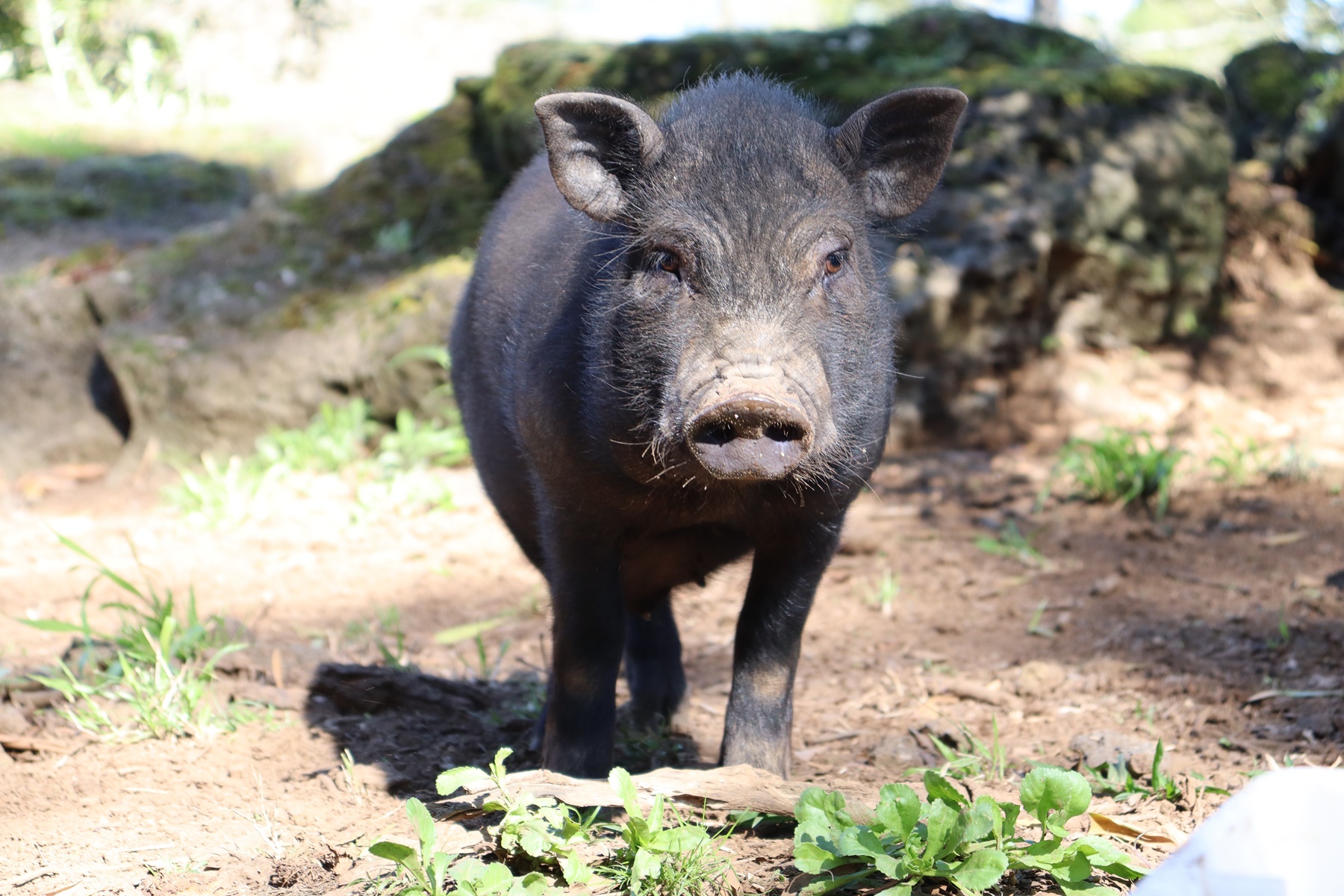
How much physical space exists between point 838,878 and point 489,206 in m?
7.74

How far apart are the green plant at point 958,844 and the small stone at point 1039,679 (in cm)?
174

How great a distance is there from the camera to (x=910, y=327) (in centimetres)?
769

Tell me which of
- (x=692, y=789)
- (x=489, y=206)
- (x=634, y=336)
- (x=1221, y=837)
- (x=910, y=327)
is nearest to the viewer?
(x=1221, y=837)

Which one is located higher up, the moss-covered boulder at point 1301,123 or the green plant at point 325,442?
the moss-covered boulder at point 1301,123

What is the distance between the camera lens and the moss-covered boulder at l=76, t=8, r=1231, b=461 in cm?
784

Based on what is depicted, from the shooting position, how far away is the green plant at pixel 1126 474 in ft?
19.9

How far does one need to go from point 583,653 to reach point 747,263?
4.16ft

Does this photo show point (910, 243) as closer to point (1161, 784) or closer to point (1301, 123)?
point (1161, 784)

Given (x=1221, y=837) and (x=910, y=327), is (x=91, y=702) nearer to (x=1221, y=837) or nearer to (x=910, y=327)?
(x=1221, y=837)

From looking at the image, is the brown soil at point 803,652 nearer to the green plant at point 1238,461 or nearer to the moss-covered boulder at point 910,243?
the green plant at point 1238,461

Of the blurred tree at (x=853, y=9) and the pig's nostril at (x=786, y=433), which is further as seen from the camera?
the blurred tree at (x=853, y=9)

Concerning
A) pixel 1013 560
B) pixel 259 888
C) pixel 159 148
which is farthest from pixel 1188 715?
pixel 159 148

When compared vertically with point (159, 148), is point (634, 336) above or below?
above

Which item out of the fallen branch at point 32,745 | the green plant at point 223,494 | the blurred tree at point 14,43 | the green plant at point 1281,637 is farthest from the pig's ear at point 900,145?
the blurred tree at point 14,43
